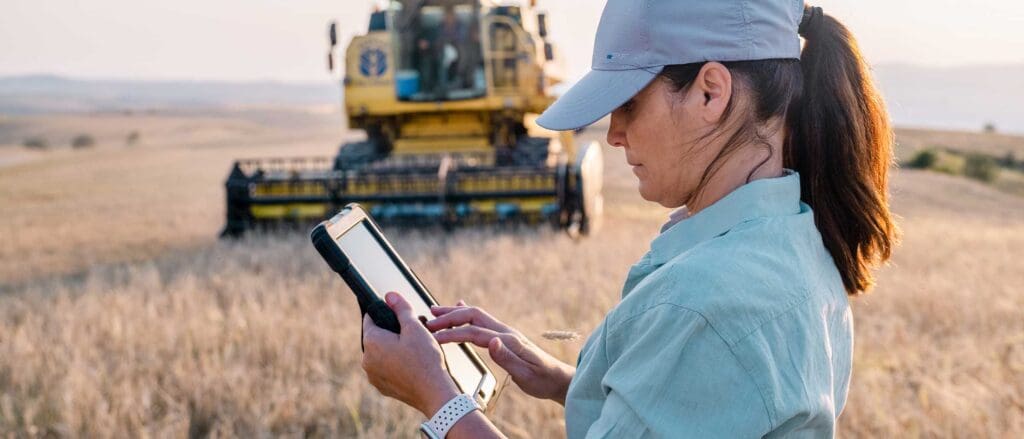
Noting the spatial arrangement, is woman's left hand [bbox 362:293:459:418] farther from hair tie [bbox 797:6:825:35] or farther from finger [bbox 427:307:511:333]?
hair tie [bbox 797:6:825:35]

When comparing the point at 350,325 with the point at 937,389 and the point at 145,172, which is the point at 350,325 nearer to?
the point at 937,389

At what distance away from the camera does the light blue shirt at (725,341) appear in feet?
4.62

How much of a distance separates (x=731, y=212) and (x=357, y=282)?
73 centimetres

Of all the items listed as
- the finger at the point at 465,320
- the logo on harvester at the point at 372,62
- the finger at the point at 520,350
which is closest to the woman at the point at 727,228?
the finger at the point at 465,320

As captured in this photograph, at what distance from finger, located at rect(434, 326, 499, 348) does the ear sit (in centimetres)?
74

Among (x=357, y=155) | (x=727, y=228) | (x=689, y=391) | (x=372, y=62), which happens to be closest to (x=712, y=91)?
(x=727, y=228)

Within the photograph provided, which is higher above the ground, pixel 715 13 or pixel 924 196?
pixel 715 13

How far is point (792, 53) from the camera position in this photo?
1679 mm

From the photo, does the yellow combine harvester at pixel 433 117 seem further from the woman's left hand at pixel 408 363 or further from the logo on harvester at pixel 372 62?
the woman's left hand at pixel 408 363

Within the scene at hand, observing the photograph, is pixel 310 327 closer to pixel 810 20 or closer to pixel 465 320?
pixel 465 320

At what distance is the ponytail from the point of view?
5.87 ft

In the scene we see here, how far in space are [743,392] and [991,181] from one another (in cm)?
4319

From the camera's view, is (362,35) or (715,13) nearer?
(715,13)

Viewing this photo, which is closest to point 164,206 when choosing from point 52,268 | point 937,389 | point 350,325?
point 52,268
